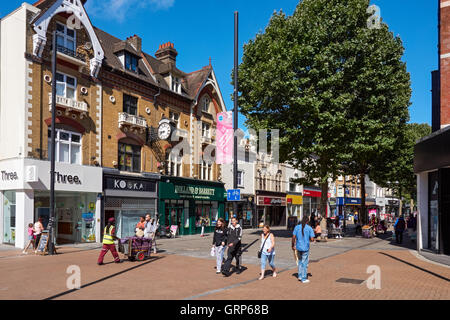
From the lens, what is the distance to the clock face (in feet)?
86.2

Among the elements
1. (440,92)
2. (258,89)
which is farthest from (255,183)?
(440,92)

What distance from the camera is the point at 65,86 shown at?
68.0 feet

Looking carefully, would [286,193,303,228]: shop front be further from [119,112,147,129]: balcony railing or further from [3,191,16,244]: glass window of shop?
[3,191,16,244]: glass window of shop

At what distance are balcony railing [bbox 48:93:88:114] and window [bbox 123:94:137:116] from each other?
147 inches

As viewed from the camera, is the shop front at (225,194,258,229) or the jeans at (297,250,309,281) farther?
the shop front at (225,194,258,229)

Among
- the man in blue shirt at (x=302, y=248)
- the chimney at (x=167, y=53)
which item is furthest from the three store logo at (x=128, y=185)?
the man in blue shirt at (x=302, y=248)

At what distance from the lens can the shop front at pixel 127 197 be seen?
23.0 metres

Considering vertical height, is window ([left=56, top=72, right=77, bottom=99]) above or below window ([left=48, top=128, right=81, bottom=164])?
above

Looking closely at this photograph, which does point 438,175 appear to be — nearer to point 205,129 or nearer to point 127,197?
point 127,197

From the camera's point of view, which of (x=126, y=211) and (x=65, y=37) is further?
(x=126, y=211)

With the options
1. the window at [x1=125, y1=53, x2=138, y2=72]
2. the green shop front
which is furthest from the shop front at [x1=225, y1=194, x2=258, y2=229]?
the window at [x1=125, y1=53, x2=138, y2=72]

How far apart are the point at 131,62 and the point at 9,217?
41.6ft

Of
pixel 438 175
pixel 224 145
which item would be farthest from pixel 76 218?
pixel 438 175

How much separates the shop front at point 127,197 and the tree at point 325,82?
28.4ft
